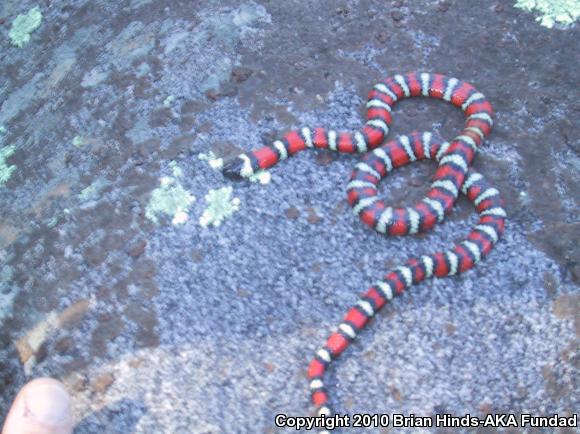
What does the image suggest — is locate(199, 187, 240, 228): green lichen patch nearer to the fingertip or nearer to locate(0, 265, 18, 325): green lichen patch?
locate(0, 265, 18, 325): green lichen patch

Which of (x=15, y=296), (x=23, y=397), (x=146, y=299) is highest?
(x=23, y=397)

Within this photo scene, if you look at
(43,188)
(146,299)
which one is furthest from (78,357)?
(43,188)

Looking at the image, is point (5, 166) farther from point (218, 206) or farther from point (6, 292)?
point (218, 206)

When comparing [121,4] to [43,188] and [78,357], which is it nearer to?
[43,188]

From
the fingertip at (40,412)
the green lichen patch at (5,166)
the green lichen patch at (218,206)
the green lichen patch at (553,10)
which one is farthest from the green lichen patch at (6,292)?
the green lichen patch at (553,10)

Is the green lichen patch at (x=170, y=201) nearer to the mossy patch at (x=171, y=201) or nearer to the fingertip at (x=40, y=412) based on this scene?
the mossy patch at (x=171, y=201)
